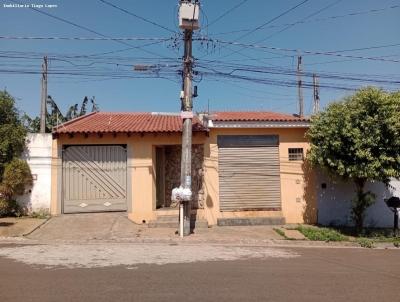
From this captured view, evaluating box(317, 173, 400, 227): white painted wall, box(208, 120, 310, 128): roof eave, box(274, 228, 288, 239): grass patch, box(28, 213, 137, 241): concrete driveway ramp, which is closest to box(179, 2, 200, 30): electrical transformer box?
box(208, 120, 310, 128): roof eave

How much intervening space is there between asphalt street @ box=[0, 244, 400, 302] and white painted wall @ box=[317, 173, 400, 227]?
7655mm

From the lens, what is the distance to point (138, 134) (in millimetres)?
17484

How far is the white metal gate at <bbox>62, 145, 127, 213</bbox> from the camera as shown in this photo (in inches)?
680

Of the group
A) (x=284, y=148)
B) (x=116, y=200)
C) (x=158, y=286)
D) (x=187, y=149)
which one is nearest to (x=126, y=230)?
(x=116, y=200)

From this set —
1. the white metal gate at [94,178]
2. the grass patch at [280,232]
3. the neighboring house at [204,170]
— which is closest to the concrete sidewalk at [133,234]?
the grass patch at [280,232]

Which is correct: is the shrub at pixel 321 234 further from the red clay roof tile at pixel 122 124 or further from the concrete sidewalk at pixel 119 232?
the red clay roof tile at pixel 122 124

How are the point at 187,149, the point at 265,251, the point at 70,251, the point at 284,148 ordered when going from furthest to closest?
the point at 284,148, the point at 187,149, the point at 265,251, the point at 70,251

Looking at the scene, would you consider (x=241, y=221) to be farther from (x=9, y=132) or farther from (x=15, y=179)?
(x=9, y=132)

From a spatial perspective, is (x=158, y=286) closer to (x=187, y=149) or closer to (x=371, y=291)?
(x=371, y=291)

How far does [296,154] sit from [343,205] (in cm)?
279

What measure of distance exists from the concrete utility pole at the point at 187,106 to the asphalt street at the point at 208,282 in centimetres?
493

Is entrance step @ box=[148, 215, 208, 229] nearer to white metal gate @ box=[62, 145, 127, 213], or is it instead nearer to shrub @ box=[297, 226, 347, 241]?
white metal gate @ box=[62, 145, 127, 213]

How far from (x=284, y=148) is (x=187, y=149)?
190 inches

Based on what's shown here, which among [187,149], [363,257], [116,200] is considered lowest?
[363,257]
